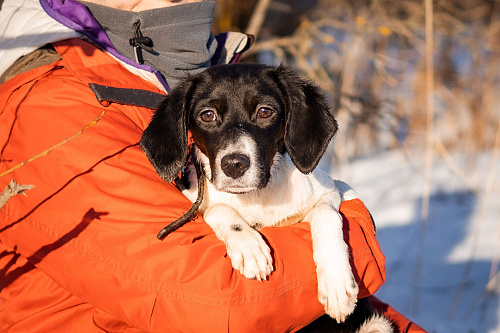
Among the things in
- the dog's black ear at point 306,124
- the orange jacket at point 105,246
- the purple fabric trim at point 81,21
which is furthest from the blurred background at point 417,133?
the orange jacket at point 105,246

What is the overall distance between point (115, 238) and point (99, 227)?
7 centimetres

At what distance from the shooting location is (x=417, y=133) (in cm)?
637

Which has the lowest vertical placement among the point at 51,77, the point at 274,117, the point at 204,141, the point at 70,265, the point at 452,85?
the point at 452,85

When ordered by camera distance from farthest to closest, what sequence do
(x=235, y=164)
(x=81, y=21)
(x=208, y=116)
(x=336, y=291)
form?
1. (x=208, y=116)
2. (x=81, y=21)
3. (x=235, y=164)
4. (x=336, y=291)

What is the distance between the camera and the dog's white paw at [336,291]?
73.1 inches

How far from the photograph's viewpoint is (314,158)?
219 centimetres

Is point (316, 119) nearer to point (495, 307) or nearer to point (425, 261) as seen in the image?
point (495, 307)

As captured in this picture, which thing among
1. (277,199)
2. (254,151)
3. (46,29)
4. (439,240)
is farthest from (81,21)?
(439,240)

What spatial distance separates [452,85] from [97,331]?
7.54 meters

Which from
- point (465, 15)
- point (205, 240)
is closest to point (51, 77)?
point (205, 240)

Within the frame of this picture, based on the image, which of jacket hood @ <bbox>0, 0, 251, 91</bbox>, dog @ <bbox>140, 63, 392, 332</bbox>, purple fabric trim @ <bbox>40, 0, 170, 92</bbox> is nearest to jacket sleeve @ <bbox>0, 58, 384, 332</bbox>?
dog @ <bbox>140, 63, 392, 332</bbox>

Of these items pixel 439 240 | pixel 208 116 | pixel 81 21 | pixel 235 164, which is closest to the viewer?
pixel 235 164

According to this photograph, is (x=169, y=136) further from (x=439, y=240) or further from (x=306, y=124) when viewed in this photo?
(x=439, y=240)

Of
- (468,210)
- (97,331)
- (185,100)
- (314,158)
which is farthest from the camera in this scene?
(468,210)
